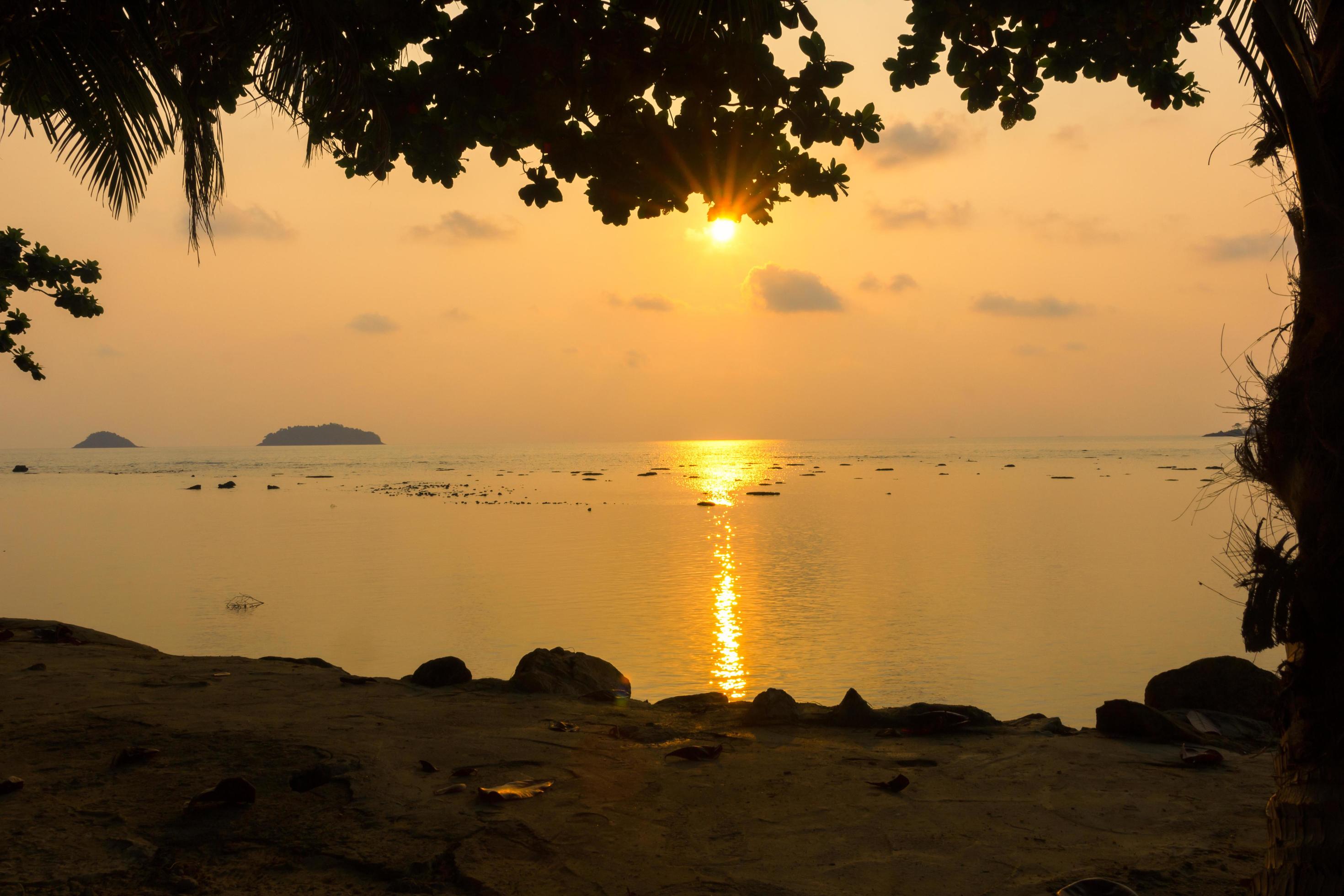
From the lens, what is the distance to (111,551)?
22.4m

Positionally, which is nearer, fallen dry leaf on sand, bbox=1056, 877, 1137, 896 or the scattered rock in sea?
fallen dry leaf on sand, bbox=1056, 877, 1137, 896

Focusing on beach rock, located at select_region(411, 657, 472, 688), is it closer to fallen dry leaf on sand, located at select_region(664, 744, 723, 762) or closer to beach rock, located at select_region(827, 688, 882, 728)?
fallen dry leaf on sand, located at select_region(664, 744, 723, 762)

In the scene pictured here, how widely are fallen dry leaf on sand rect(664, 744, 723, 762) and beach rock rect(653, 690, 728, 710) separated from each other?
55.6 inches

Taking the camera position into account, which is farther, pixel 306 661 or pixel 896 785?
pixel 306 661

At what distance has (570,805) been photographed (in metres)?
Result: 4.71

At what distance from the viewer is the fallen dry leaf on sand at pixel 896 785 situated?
5.09 m

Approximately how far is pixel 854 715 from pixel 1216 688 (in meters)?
3.71

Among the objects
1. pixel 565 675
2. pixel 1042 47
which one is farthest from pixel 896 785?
pixel 1042 47

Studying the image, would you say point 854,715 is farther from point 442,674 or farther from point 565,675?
point 442,674

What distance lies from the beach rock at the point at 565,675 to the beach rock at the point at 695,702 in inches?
28.8

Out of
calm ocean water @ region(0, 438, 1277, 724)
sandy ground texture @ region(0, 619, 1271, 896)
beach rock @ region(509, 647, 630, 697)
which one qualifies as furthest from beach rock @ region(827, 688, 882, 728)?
calm ocean water @ region(0, 438, 1277, 724)

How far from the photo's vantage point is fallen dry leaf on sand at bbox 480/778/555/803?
468 cm

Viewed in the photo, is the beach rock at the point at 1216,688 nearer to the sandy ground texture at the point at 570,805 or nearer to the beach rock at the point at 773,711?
the sandy ground texture at the point at 570,805

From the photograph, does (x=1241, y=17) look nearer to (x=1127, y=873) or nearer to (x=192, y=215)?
(x=1127, y=873)
